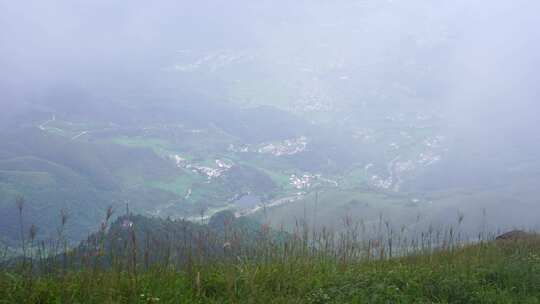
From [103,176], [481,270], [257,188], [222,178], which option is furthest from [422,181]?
[481,270]

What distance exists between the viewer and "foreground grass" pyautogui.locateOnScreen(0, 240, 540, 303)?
219 inches

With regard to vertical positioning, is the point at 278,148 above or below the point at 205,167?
above

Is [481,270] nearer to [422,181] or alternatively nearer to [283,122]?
[422,181]

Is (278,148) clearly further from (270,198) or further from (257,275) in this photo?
(257,275)

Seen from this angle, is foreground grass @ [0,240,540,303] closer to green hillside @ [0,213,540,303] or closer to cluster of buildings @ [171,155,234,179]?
green hillside @ [0,213,540,303]

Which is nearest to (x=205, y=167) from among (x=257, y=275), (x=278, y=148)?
(x=278, y=148)

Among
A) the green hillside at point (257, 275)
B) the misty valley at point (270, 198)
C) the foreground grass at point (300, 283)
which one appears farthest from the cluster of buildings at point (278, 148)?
the foreground grass at point (300, 283)

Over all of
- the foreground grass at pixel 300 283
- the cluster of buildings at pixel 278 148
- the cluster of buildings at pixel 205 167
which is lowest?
the foreground grass at pixel 300 283

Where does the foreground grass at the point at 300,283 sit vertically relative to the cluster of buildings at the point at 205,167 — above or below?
below

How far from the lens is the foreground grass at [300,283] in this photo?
5551 millimetres

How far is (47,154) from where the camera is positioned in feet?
387

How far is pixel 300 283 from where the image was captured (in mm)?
6785

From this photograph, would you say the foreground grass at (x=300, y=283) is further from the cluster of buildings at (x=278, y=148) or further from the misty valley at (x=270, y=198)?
the cluster of buildings at (x=278, y=148)

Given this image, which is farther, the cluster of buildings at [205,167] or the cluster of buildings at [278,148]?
the cluster of buildings at [278,148]
